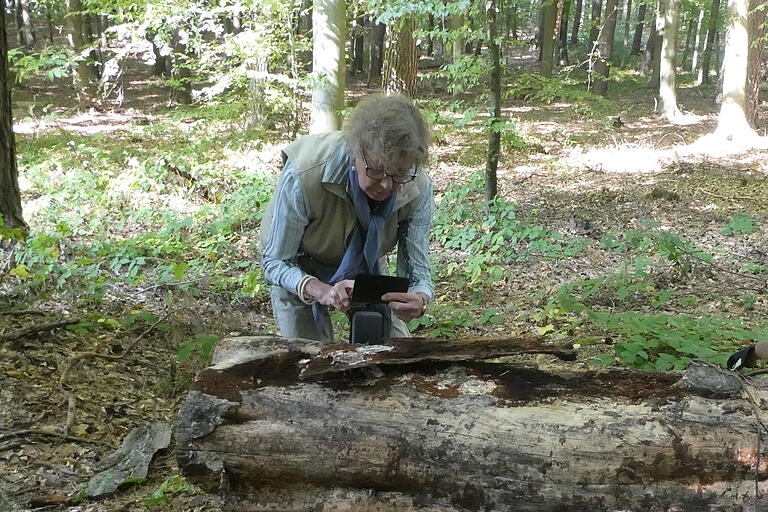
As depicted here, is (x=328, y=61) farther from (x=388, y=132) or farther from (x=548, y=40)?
(x=548, y=40)

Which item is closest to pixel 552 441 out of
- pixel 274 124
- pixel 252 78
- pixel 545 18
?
pixel 252 78

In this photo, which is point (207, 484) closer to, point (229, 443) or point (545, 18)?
point (229, 443)

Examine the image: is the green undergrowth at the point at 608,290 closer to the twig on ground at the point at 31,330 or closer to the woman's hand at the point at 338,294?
the woman's hand at the point at 338,294

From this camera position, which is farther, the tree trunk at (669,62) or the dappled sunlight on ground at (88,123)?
the tree trunk at (669,62)

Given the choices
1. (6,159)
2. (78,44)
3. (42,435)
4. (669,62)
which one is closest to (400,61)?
(6,159)

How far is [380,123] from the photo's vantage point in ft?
7.59

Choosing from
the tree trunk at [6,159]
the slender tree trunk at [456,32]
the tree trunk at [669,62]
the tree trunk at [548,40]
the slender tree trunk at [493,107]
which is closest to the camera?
the tree trunk at [6,159]

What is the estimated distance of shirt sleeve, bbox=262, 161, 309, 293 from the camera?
259cm

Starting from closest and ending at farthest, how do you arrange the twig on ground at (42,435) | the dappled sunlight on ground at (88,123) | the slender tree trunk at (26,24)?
1. the twig on ground at (42,435)
2. the dappled sunlight on ground at (88,123)
3. the slender tree trunk at (26,24)

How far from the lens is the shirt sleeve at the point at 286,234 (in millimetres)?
2590

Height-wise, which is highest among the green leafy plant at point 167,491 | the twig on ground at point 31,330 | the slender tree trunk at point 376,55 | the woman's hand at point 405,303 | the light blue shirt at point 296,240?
the slender tree trunk at point 376,55

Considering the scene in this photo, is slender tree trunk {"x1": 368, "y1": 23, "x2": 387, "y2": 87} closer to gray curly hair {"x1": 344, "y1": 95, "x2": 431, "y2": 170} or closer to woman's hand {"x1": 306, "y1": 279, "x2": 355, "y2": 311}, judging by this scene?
gray curly hair {"x1": 344, "y1": 95, "x2": 431, "y2": 170}

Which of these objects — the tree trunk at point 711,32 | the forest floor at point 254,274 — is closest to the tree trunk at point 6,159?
the forest floor at point 254,274

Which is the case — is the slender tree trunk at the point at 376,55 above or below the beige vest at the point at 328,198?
above
